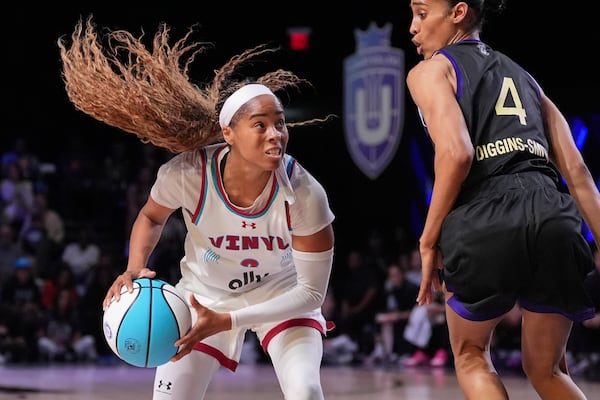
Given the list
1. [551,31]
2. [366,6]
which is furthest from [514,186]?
[366,6]

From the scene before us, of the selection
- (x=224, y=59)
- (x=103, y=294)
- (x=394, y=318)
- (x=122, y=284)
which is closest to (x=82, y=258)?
(x=103, y=294)

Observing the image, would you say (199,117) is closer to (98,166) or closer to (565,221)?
(565,221)

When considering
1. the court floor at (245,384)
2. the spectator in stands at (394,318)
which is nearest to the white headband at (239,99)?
the court floor at (245,384)

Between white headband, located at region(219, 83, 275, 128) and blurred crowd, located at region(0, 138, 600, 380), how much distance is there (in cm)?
629

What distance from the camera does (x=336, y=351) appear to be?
10.5 m

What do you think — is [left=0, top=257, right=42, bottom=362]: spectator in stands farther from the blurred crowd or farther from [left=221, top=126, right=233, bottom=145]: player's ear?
[left=221, top=126, right=233, bottom=145]: player's ear

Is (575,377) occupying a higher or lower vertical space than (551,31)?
lower

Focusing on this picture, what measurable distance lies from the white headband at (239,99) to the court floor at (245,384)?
3.55 m

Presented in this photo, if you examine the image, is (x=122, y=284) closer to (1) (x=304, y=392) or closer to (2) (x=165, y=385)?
(2) (x=165, y=385)

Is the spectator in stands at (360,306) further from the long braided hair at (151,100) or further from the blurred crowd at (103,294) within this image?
the long braided hair at (151,100)

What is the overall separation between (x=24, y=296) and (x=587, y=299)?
27.9 ft

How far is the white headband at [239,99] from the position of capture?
374 centimetres

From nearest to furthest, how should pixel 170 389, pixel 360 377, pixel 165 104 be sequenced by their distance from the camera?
1. pixel 170 389
2. pixel 165 104
3. pixel 360 377

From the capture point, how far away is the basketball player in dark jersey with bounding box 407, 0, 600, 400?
2967mm
